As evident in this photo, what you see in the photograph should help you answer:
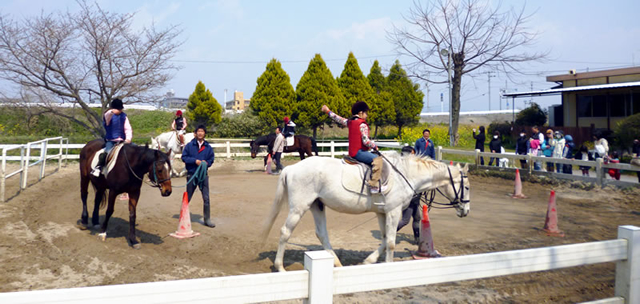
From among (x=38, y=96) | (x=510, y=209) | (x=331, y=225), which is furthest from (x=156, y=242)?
(x=38, y=96)

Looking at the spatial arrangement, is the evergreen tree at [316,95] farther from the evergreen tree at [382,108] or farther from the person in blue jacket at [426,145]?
the person in blue jacket at [426,145]

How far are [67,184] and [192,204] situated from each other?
560 centimetres

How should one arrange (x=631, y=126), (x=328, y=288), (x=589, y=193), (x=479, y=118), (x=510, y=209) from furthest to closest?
(x=479, y=118), (x=631, y=126), (x=589, y=193), (x=510, y=209), (x=328, y=288)

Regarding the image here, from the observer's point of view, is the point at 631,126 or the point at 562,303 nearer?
the point at 562,303

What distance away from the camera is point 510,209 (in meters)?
10.5

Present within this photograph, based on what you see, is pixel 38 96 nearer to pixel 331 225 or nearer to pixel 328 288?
pixel 331 225

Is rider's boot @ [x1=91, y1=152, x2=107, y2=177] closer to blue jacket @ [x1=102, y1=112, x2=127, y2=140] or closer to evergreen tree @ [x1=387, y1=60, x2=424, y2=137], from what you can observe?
blue jacket @ [x1=102, y1=112, x2=127, y2=140]

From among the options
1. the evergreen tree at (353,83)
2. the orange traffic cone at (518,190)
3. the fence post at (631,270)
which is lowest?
the orange traffic cone at (518,190)

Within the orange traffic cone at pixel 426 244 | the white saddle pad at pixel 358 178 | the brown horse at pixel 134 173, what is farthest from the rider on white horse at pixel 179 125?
the orange traffic cone at pixel 426 244

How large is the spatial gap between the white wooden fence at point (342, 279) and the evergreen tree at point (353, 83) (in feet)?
106

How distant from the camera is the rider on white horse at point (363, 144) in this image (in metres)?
5.70

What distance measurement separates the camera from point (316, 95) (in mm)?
32656

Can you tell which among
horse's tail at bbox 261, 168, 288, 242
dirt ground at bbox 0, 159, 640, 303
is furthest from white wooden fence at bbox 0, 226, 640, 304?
horse's tail at bbox 261, 168, 288, 242

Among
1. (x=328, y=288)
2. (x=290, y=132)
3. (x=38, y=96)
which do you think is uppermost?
(x=38, y=96)
